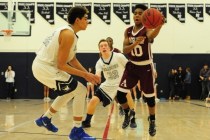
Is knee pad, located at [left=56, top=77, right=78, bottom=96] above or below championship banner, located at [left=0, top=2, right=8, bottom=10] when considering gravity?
below

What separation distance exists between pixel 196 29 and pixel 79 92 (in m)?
15.7

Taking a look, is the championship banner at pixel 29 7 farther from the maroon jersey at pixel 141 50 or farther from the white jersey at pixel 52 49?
the white jersey at pixel 52 49

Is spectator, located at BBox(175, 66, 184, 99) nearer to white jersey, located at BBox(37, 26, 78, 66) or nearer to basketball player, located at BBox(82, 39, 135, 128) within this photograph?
basketball player, located at BBox(82, 39, 135, 128)

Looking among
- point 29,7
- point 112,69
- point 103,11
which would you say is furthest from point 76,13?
point 29,7

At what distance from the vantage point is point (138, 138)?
501 cm

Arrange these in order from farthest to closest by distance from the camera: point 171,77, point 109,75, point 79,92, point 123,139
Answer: point 171,77
point 109,75
point 123,139
point 79,92

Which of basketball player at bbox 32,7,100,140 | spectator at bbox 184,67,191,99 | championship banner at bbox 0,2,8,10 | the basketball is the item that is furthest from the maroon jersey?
championship banner at bbox 0,2,8,10

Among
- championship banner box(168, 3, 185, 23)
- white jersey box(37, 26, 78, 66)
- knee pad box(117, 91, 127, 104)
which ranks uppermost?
championship banner box(168, 3, 185, 23)

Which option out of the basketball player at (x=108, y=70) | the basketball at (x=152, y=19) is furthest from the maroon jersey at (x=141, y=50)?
the basketball player at (x=108, y=70)

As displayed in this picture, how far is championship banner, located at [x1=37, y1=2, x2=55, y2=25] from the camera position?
18578 millimetres

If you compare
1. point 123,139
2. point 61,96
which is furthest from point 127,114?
→ point 61,96

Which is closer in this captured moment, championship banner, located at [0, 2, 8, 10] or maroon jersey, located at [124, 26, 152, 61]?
maroon jersey, located at [124, 26, 152, 61]

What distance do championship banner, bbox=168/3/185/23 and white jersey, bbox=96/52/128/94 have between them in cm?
1298

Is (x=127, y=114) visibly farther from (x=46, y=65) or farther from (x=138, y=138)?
(x=46, y=65)
